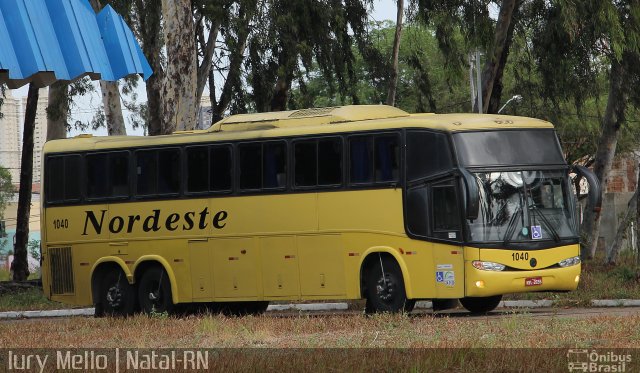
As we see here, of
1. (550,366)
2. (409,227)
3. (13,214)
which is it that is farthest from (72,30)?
(13,214)

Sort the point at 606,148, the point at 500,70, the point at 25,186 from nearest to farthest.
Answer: the point at 500,70, the point at 606,148, the point at 25,186

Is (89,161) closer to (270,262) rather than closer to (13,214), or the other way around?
(270,262)

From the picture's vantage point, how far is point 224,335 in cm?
1748

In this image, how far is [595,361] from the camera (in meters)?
13.2

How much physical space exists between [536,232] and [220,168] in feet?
19.2

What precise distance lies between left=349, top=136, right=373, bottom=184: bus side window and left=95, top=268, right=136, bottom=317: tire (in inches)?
211

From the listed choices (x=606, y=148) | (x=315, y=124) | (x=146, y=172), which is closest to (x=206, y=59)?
(x=606, y=148)

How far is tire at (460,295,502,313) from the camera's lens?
23984 millimetres

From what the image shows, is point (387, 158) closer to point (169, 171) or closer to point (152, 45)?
point (169, 171)

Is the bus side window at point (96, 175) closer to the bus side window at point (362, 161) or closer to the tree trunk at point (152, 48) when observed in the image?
the bus side window at point (362, 161)

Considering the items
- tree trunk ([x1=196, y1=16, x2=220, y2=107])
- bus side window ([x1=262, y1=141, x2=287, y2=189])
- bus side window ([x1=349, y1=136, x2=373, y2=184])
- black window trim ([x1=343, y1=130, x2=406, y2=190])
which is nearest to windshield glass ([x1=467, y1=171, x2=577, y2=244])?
black window trim ([x1=343, y1=130, x2=406, y2=190])

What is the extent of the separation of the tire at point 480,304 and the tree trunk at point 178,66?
31.2ft

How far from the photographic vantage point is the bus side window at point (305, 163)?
23391 millimetres

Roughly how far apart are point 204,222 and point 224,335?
7.31 m
